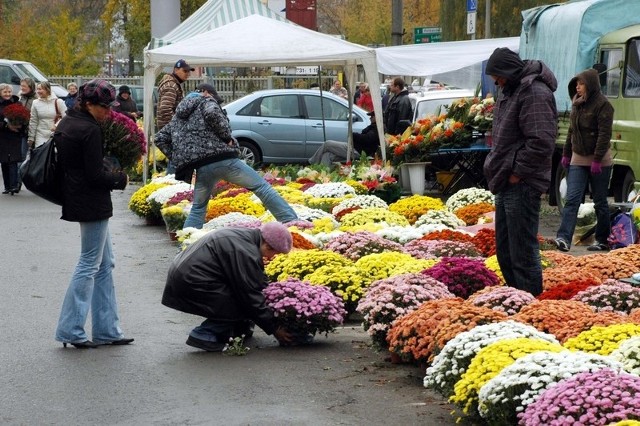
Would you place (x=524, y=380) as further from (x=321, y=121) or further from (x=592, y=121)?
(x=321, y=121)

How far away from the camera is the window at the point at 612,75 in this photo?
606 inches

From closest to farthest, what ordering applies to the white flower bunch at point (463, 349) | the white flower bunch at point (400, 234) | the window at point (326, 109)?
the white flower bunch at point (463, 349), the white flower bunch at point (400, 234), the window at point (326, 109)

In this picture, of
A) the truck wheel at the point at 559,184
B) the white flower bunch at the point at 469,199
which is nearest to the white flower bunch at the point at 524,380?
the white flower bunch at the point at 469,199

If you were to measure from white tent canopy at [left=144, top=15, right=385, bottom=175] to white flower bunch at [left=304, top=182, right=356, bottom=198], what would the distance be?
2447 millimetres

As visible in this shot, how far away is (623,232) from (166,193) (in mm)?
6304

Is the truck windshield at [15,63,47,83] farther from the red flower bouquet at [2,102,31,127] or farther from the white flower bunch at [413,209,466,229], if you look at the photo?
the white flower bunch at [413,209,466,229]

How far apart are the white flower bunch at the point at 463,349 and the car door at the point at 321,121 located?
1715cm

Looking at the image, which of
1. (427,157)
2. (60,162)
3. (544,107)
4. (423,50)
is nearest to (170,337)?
(60,162)

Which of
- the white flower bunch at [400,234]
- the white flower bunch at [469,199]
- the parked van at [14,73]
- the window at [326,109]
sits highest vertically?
the parked van at [14,73]

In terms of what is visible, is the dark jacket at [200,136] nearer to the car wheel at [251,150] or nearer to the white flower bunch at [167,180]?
the white flower bunch at [167,180]

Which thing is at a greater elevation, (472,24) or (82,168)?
(472,24)

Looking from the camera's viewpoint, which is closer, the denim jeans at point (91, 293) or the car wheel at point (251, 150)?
the denim jeans at point (91, 293)

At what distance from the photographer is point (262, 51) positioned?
1973 cm

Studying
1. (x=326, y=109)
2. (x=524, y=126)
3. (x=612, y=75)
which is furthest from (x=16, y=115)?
(x=524, y=126)
